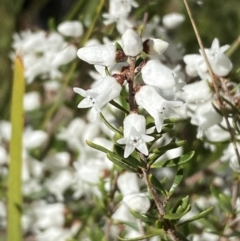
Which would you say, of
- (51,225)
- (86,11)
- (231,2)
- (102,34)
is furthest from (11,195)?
(231,2)

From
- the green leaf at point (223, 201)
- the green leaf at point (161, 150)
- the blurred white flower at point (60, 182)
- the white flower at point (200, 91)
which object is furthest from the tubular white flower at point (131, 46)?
the blurred white flower at point (60, 182)

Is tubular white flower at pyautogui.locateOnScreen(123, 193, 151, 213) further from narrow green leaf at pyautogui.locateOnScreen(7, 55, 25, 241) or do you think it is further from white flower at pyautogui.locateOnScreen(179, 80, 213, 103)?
narrow green leaf at pyautogui.locateOnScreen(7, 55, 25, 241)

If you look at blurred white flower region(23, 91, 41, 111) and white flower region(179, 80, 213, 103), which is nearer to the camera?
white flower region(179, 80, 213, 103)

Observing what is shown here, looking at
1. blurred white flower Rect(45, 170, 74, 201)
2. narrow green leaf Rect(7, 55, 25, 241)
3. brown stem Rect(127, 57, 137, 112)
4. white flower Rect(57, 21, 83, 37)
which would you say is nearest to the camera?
brown stem Rect(127, 57, 137, 112)

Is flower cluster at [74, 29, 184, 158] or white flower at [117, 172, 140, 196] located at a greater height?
flower cluster at [74, 29, 184, 158]

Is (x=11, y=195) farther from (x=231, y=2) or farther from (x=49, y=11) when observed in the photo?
(x=49, y=11)

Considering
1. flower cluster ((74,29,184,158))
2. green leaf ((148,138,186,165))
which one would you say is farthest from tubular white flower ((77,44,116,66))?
green leaf ((148,138,186,165))

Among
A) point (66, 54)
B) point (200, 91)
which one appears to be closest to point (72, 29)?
point (66, 54)
